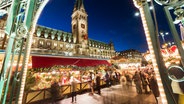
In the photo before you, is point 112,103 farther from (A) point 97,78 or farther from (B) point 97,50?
(B) point 97,50

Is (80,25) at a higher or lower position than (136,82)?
higher

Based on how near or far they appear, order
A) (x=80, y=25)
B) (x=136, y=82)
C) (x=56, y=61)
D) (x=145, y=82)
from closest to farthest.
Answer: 1. (x=56, y=61)
2. (x=145, y=82)
3. (x=136, y=82)
4. (x=80, y=25)

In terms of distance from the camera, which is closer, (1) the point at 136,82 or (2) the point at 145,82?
(2) the point at 145,82

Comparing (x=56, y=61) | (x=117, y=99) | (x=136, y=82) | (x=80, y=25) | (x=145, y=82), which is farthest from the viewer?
(x=80, y=25)

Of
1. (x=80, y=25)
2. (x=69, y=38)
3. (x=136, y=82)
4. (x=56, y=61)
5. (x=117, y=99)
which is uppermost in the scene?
(x=80, y=25)

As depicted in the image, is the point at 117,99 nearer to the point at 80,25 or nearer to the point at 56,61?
the point at 56,61

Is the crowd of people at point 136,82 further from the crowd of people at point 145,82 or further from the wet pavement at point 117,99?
the wet pavement at point 117,99

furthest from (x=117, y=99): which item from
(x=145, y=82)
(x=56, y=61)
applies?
(x=56, y=61)

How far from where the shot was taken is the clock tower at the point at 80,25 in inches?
2173

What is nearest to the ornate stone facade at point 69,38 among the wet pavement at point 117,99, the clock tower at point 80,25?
the clock tower at point 80,25

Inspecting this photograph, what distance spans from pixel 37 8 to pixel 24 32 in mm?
1215

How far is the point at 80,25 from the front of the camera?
56.3 m

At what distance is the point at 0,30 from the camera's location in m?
31.5

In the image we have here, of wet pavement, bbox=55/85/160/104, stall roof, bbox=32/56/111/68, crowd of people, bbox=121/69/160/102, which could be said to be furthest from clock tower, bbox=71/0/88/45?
wet pavement, bbox=55/85/160/104
